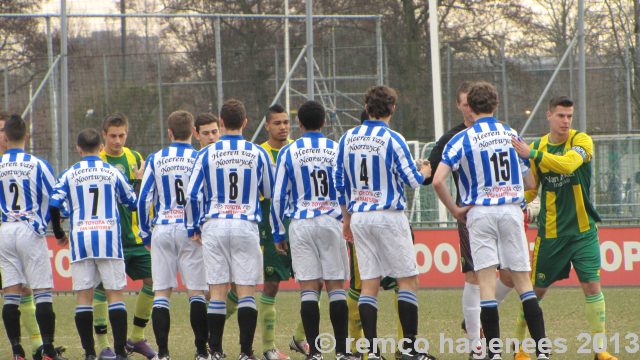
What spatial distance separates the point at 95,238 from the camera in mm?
9266

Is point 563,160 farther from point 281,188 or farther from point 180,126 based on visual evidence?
point 180,126

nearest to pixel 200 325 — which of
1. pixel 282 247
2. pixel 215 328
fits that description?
pixel 215 328

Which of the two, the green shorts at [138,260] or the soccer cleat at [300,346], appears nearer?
the soccer cleat at [300,346]

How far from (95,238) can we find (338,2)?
12.1m

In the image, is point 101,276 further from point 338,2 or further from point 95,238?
point 338,2

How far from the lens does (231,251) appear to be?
9.05 m

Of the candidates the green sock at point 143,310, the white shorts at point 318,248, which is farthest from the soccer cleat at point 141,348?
the white shorts at point 318,248

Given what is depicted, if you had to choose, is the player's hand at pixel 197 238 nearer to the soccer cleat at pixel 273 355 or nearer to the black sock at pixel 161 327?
the black sock at pixel 161 327

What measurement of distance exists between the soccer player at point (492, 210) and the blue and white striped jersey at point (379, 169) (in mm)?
395

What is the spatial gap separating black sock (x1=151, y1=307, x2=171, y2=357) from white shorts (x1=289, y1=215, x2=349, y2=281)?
3.90ft

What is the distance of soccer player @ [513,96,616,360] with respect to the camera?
8852 mm

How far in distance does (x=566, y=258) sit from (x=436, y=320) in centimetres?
341

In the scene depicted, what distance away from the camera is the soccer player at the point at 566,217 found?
348 inches

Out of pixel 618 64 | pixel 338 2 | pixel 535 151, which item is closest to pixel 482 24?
pixel 338 2
